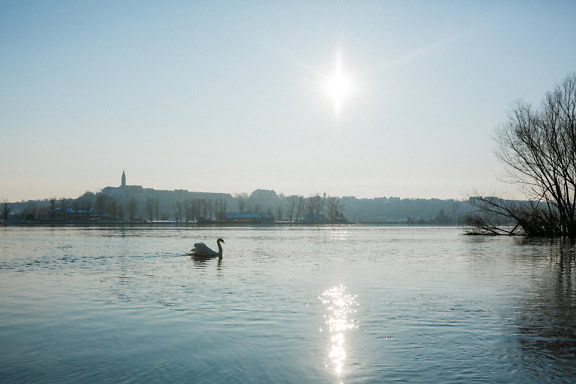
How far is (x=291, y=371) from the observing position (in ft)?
22.1

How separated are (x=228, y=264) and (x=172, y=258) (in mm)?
4540

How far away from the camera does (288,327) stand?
9289mm

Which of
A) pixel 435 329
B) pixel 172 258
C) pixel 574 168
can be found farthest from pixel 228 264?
pixel 574 168

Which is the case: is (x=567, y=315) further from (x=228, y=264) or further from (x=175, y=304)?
(x=228, y=264)

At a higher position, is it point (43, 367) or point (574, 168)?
point (574, 168)

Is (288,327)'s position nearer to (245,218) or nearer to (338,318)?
(338,318)

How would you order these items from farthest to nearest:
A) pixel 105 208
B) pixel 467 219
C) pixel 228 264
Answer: pixel 105 208 < pixel 467 219 < pixel 228 264

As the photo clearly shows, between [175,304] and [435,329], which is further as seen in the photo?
[175,304]

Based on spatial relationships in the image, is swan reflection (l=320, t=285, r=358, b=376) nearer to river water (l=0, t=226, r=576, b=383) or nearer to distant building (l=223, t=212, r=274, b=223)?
river water (l=0, t=226, r=576, b=383)

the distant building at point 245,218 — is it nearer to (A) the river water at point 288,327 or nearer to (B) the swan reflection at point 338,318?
(A) the river water at point 288,327

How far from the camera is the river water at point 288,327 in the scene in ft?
21.9

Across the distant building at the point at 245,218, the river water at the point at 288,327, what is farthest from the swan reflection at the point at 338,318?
the distant building at the point at 245,218

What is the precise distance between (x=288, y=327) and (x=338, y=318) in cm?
131

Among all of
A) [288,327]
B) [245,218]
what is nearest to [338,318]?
[288,327]
